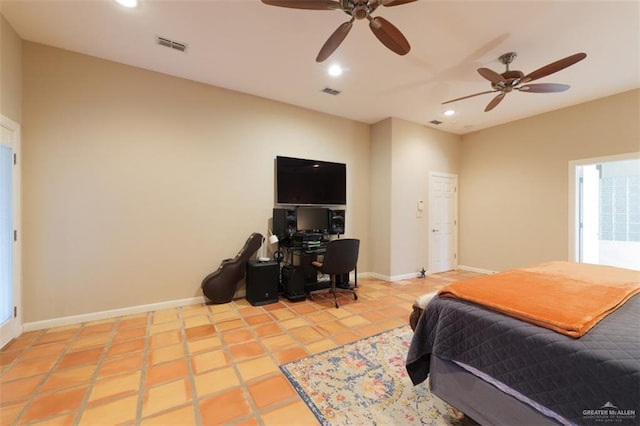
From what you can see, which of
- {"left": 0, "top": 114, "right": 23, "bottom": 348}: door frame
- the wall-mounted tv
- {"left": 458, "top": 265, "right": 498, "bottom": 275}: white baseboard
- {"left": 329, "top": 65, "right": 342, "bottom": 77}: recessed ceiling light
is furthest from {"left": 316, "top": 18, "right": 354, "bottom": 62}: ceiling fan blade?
{"left": 458, "top": 265, "right": 498, "bottom": 275}: white baseboard

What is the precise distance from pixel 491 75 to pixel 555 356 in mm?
2731

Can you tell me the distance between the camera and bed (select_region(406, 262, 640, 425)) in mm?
947

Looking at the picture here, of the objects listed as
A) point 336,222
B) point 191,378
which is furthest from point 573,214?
point 191,378

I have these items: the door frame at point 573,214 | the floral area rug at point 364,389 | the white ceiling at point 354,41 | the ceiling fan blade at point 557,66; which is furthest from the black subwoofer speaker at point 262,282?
the door frame at point 573,214

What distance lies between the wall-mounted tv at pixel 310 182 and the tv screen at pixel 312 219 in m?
0.12

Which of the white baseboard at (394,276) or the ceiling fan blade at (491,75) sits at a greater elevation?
the ceiling fan blade at (491,75)

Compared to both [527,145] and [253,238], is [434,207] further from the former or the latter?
[253,238]

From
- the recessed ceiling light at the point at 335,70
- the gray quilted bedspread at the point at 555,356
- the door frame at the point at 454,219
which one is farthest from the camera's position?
the door frame at the point at 454,219

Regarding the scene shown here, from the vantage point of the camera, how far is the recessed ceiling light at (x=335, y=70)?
10.1ft

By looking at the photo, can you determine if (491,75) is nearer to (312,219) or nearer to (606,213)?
(312,219)

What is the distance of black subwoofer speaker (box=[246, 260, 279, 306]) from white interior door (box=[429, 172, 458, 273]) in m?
3.36

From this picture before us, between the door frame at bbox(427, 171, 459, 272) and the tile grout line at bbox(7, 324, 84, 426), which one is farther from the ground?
the door frame at bbox(427, 171, 459, 272)

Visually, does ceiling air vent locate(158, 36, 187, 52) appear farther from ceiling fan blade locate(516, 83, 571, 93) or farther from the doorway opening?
the doorway opening

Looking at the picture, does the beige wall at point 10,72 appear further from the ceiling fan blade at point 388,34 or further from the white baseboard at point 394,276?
the white baseboard at point 394,276
